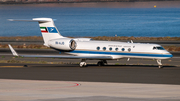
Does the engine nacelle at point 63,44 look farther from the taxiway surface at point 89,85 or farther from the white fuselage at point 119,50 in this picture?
the taxiway surface at point 89,85

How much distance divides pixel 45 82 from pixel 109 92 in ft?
19.7

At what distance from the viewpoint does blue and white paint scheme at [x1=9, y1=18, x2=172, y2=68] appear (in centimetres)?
3198

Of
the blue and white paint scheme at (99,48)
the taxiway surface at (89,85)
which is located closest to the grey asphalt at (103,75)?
the taxiway surface at (89,85)

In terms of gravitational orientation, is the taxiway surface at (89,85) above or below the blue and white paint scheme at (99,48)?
below

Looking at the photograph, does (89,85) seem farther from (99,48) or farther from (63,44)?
(63,44)

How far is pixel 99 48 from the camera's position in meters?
33.6

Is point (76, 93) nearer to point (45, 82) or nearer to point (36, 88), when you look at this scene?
point (36, 88)

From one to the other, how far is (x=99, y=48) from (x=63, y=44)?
12.3 feet

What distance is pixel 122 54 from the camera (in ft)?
107

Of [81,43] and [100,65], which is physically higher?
[81,43]

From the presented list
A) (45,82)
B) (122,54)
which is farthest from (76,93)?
(122,54)

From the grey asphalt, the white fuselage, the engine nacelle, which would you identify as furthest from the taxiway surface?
the engine nacelle

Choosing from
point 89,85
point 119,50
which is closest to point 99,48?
point 119,50

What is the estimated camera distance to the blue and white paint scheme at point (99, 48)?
32.0m
